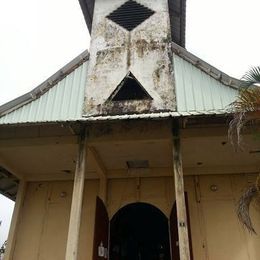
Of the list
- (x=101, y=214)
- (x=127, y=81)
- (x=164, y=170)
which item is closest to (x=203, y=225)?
(x=164, y=170)

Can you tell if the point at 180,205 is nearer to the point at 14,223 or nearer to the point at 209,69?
the point at 209,69

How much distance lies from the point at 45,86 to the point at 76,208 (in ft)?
11.4

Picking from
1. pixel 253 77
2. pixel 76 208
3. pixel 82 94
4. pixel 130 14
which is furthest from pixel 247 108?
pixel 130 14

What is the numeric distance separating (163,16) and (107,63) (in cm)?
249

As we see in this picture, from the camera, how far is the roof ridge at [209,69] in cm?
793

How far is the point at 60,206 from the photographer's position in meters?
9.88

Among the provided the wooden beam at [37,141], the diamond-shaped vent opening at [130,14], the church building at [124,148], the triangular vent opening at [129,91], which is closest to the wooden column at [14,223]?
the church building at [124,148]

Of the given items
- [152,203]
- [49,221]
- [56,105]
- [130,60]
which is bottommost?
[49,221]

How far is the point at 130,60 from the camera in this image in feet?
30.3

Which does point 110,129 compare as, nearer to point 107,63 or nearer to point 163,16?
point 107,63

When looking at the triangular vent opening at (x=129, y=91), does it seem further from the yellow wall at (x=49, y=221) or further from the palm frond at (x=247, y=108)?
the yellow wall at (x=49, y=221)

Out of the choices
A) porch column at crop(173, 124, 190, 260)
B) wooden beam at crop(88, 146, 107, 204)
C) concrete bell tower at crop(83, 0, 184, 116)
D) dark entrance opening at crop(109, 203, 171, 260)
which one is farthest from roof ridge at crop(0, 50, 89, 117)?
dark entrance opening at crop(109, 203, 171, 260)

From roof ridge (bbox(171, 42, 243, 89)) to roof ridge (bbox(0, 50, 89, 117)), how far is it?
8.78 feet

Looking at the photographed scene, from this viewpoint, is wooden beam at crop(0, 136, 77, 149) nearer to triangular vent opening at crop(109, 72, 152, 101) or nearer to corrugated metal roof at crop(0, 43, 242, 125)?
corrugated metal roof at crop(0, 43, 242, 125)
